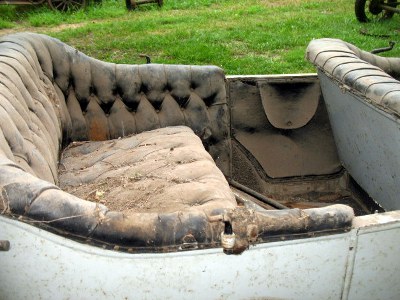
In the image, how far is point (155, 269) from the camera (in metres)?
1.60

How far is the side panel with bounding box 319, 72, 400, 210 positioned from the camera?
2.47m

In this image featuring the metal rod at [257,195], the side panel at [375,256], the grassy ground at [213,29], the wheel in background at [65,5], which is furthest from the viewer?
the wheel in background at [65,5]

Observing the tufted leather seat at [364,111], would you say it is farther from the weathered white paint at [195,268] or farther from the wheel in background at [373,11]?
the wheel in background at [373,11]

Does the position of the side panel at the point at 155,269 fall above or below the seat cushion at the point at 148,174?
above

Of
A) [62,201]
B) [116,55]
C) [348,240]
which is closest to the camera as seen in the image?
[62,201]

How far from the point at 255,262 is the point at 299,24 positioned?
6.27 meters

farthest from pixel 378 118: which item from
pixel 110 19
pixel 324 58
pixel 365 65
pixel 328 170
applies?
pixel 110 19

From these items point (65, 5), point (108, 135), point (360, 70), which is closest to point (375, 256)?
point (360, 70)

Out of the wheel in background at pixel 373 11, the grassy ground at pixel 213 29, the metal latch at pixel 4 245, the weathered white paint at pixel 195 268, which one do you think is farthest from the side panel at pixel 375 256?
the wheel in background at pixel 373 11

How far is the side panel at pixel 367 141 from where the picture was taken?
8.09 feet

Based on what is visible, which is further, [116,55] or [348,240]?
[116,55]

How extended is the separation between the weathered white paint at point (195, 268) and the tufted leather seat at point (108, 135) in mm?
58

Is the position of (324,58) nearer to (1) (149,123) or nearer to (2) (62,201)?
(1) (149,123)

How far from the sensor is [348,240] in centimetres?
173
